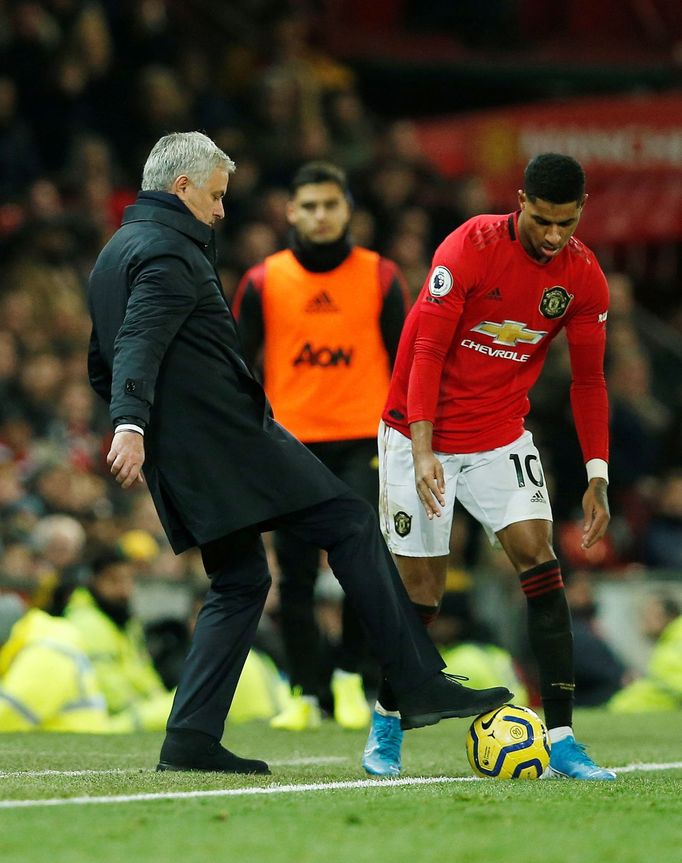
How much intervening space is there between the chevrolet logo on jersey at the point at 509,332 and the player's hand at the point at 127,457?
1.44m

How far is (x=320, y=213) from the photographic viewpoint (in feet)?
25.2

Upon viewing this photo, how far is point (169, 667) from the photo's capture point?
10.1m

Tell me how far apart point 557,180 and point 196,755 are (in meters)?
2.22

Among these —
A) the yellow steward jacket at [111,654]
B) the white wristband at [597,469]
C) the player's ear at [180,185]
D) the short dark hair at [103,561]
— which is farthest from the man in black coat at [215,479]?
the short dark hair at [103,561]

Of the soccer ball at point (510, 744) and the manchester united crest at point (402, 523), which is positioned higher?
the manchester united crest at point (402, 523)

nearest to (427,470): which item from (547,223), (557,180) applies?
(547,223)

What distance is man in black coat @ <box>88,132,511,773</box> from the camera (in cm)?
523

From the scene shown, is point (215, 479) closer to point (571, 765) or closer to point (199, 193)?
point (199, 193)

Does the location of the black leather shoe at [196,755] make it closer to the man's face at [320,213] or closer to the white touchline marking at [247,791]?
the white touchline marking at [247,791]

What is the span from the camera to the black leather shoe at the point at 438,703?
5.19 m

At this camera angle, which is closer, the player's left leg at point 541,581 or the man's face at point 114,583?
the player's left leg at point 541,581

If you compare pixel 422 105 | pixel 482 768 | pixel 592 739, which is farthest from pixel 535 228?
pixel 422 105

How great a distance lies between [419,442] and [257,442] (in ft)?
2.00

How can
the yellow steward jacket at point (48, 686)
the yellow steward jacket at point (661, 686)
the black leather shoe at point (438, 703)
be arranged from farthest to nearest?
the yellow steward jacket at point (661, 686) → the yellow steward jacket at point (48, 686) → the black leather shoe at point (438, 703)
